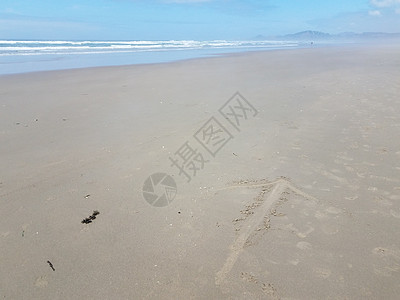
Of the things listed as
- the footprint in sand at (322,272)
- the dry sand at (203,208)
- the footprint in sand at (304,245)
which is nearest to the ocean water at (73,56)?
the dry sand at (203,208)

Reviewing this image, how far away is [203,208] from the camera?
3332 millimetres

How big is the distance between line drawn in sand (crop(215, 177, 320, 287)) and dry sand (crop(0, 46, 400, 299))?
0.02 meters

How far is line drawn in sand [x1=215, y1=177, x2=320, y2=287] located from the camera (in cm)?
251

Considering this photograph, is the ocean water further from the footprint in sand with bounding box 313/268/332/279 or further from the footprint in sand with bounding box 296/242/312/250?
the footprint in sand with bounding box 313/268/332/279

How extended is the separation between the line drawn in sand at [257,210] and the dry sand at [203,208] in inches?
0.6

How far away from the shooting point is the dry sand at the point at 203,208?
2.36 metres

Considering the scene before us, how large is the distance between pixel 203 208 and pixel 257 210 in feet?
2.01

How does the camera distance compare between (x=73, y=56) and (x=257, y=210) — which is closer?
(x=257, y=210)

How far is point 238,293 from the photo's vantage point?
2.24 metres

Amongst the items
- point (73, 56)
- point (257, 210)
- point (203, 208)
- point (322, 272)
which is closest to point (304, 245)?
point (322, 272)

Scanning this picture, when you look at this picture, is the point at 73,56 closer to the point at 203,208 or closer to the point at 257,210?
the point at 203,208

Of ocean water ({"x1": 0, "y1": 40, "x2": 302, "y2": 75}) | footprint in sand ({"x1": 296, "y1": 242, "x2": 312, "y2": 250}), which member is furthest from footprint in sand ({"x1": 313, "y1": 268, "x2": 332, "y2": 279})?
ocean water ({"x1": 0, "y1": 40, "x2": 302, "y2": 75})

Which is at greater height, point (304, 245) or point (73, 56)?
point (73, 56)

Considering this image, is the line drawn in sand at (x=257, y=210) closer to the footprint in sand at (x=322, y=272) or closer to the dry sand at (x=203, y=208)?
the dry sand at (x=203, y=208)
